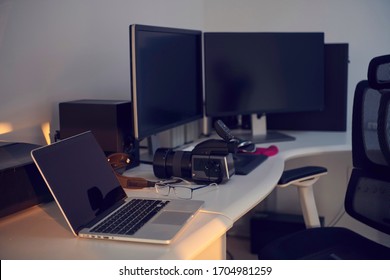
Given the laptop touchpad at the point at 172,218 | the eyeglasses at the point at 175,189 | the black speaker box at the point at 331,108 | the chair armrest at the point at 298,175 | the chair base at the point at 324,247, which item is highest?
the black speaker box at the point at 331,108

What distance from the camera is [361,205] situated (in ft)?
6.05

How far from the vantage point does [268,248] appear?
1679 millimetres

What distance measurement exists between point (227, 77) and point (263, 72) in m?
0.20

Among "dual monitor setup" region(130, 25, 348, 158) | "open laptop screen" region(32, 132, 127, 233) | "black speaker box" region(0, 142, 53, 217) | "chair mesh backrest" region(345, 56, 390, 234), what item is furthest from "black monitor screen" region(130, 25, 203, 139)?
"chair mesh backrest" region(345, 56, 390, 234)

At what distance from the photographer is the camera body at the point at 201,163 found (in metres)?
1.60

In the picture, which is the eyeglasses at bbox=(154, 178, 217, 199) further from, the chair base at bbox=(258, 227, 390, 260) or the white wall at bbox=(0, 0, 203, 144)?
the white wall at bbox=(0, 0, 203, 144)

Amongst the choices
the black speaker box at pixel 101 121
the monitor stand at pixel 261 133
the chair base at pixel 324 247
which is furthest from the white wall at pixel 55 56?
the chair base at pixel 324 247

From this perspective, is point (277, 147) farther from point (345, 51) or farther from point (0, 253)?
point (0, 253)

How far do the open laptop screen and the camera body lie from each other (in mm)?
260

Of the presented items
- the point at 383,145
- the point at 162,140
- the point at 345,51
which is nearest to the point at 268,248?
the point at 383,145

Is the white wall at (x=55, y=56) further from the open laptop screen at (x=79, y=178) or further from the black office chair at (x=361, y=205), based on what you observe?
the black office chair at (x=361, y=205)

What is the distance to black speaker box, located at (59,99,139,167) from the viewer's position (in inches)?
69.6

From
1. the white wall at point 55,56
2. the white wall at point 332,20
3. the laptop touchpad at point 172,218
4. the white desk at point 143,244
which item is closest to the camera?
the white desk at point 143,244

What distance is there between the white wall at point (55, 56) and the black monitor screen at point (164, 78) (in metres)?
0.35
